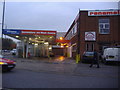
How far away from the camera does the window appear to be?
2106 cm

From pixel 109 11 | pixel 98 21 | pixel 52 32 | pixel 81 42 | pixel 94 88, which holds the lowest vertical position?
pixel 94 88

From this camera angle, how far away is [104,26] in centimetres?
2112

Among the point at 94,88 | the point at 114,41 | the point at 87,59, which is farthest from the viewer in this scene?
the point at 114,41

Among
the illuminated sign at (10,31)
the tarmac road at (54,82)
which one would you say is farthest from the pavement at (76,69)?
the illuminated sign at (10,31)

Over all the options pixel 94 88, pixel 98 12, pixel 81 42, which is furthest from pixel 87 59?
pixel 94 88

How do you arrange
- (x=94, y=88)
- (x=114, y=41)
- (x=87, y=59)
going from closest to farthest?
(x=94, y=88) → (x=87, y=59) → (x=114, y=41)

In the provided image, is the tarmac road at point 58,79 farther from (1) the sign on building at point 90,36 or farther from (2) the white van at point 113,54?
(1) the sign on building at point 90,36

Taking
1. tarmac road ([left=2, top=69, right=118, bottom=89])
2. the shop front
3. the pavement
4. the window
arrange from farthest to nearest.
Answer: the shop front < the window < the pavement < tarmac road ([left=2, top=69, right=118, bottom=89])

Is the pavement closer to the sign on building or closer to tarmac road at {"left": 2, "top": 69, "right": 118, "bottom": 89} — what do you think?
tarmac road at {"left": 2, "top": 69, "right": 118, "bottom": 89}

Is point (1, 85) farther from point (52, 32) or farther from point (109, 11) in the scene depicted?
point (109, 11)

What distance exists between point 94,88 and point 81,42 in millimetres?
14771

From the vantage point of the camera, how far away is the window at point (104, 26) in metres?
21.1

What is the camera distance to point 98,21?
2109 centimetres

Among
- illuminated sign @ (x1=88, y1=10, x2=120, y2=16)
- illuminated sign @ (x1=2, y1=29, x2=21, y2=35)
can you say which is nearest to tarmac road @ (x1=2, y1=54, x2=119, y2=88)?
illuminated sign @ (x1=2, y1=29, x2=21, y2=35)
